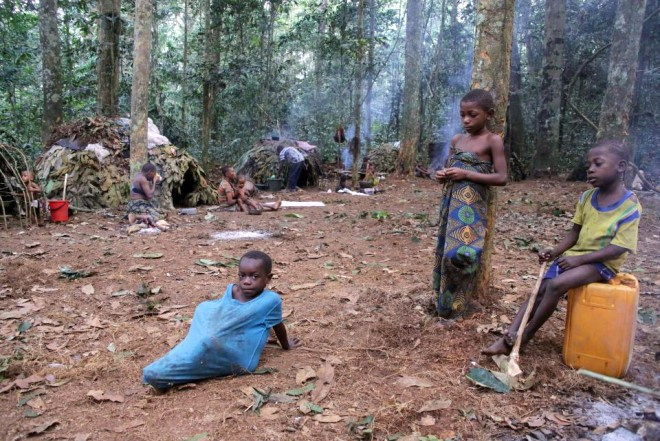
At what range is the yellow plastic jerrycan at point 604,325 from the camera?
2584mm

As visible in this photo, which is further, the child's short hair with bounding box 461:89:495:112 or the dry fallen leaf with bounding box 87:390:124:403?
the child's short hair with bounding box 461:89:495:112

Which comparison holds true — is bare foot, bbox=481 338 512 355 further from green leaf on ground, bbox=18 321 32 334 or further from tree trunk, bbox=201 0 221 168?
tree trunk, bbox=201 0 221 168

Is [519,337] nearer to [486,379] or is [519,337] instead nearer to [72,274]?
[486,379]

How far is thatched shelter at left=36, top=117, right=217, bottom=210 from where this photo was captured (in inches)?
365

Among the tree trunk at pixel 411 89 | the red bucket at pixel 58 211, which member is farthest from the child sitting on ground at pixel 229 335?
the tree trunk at pixel 411 89

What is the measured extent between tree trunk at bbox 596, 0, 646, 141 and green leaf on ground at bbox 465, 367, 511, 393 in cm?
809

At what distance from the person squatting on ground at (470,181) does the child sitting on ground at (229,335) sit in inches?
49.2

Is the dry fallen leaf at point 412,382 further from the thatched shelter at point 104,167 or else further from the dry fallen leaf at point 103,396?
the thatched shelter at point 104,167

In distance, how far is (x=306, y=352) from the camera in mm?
3303

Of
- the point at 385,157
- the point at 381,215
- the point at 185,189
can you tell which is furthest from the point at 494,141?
the point at 385,157

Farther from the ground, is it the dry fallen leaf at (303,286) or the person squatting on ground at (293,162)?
the person squatting on ground at (293,162)

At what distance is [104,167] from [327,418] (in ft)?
29.2

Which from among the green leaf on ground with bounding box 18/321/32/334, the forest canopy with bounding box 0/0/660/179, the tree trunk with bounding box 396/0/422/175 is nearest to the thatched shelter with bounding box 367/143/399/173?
the forest canopy with bounding box 0/0/660/179

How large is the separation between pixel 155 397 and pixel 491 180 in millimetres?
2472
